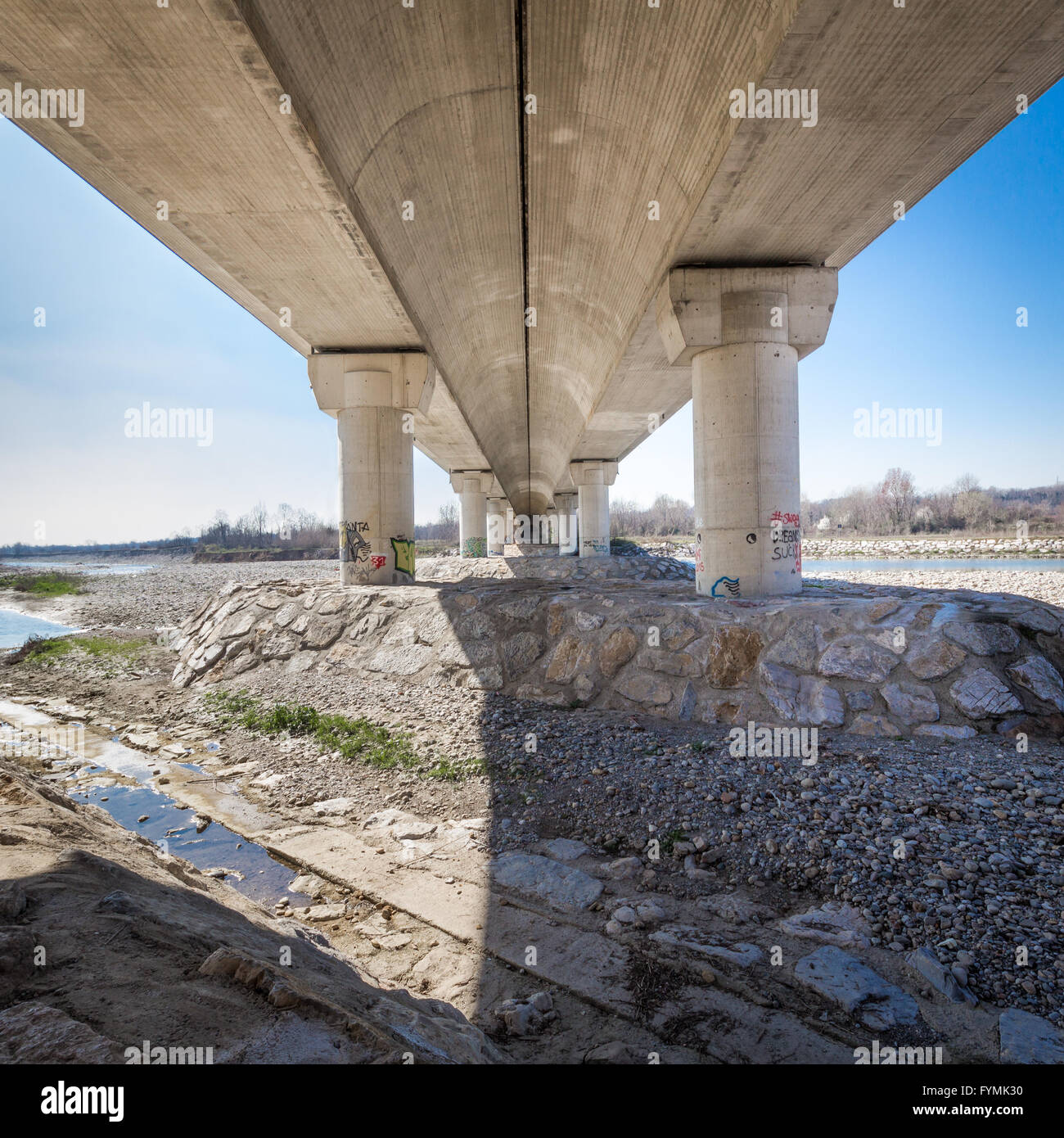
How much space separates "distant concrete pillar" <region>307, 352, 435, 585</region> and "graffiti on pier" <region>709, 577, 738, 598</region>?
8112mm

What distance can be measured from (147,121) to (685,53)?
6.26 meters

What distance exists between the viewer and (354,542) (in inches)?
615

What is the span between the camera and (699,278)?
35.8ft

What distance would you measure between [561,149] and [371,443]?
804 centimetres

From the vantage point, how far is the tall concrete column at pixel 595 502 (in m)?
35.1

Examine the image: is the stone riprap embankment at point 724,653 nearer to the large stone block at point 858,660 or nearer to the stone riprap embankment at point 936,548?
the large stone block at point 858,660

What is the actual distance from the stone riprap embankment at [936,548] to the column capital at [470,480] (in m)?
26.1

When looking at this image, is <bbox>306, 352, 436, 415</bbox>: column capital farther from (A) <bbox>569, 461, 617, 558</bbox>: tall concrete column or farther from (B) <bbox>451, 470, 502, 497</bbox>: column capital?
(B) <bbox>451, 470, 502, 497</bbox>: column capital

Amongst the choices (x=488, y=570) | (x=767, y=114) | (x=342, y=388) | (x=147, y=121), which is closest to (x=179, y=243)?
(x=147, y=121)

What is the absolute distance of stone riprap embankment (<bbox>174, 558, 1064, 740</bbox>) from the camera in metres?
7.66

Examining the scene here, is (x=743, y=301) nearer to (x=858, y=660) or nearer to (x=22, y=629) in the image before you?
(x=858, y=660)

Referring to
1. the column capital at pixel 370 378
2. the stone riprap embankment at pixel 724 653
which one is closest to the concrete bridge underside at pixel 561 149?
the column capital at pixel 370 378

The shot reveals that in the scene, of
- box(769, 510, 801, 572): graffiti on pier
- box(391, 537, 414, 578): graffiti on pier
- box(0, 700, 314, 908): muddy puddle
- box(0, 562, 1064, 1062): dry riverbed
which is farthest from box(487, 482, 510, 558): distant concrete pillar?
box(0, 562, 1064, 1062): dry riverbed

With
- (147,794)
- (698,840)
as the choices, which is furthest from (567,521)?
(698,840)
